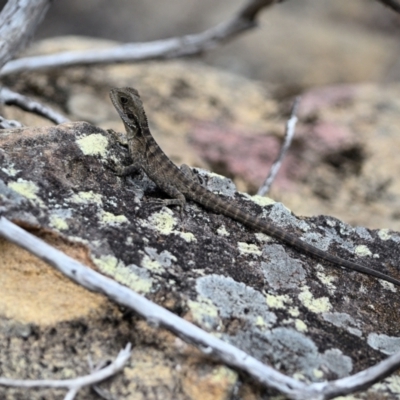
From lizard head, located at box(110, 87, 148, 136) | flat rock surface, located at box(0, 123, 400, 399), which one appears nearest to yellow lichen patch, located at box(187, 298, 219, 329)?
flat rock surface, located at box(0, 123, 400, 399)

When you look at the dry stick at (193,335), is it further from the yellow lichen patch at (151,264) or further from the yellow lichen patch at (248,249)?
the yellow lichen patch at (248,249)

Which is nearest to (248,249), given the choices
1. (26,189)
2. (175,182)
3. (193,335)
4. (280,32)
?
(175,182)

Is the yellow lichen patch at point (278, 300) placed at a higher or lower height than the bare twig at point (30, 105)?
lower

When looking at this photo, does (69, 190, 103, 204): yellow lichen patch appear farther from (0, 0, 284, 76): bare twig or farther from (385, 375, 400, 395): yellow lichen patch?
(0, 0, 284, 76): bare twig

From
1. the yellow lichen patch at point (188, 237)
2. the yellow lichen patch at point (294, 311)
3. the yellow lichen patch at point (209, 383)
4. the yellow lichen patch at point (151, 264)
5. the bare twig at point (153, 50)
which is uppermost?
the bare twig at point (153, 50)

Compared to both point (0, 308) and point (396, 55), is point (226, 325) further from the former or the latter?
point (396, 55)

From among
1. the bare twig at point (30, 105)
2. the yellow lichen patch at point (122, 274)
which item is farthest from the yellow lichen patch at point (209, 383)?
the bare twig at point (30, 105)
